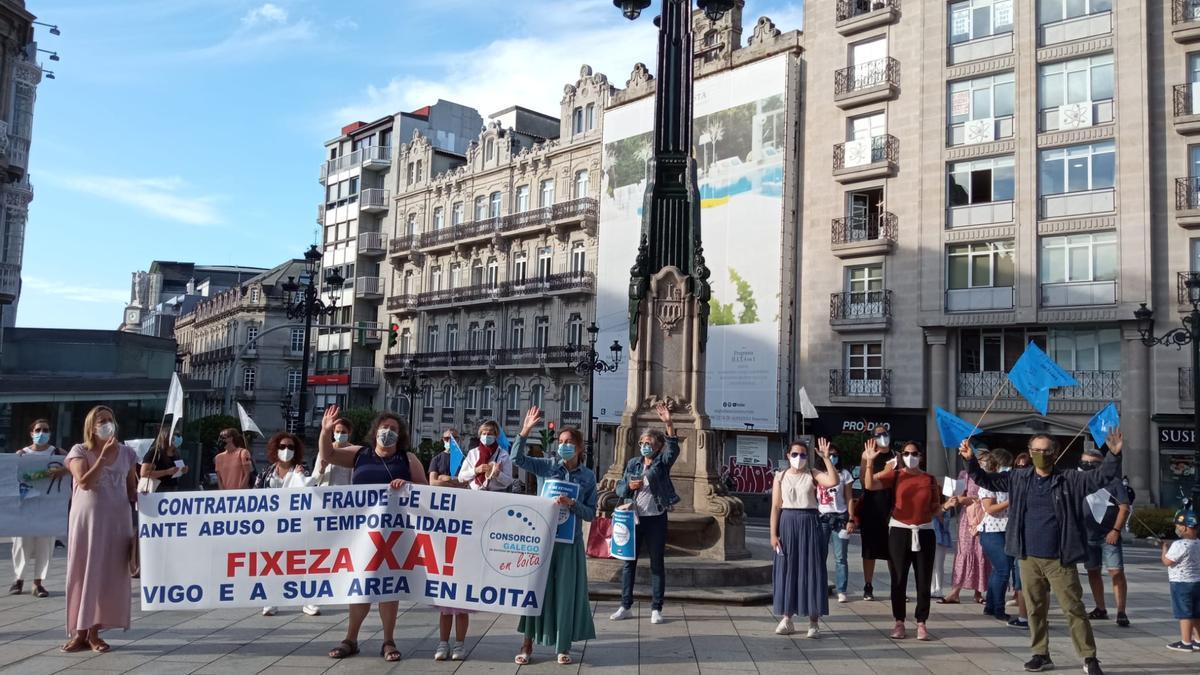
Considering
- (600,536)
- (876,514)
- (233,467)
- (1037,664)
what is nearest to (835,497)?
(876,514)

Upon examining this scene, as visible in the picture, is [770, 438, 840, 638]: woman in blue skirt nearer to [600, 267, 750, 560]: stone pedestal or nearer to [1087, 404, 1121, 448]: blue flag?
[600, 267, 750, 560]: stone pedestal

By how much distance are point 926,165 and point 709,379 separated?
493 inches

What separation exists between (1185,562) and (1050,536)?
252 cm

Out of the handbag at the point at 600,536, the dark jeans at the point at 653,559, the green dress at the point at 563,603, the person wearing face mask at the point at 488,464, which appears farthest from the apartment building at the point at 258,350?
the green dress at the point at 563,603

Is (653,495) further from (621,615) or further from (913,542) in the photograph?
(913,542)

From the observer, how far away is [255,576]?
8.08 m

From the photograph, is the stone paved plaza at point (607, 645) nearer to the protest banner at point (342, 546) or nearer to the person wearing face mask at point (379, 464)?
the person wearing face mask at point (379, 464)

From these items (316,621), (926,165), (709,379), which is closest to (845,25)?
(926,165)

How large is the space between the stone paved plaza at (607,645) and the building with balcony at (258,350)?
188 feet

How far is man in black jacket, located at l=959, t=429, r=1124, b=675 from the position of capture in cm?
765

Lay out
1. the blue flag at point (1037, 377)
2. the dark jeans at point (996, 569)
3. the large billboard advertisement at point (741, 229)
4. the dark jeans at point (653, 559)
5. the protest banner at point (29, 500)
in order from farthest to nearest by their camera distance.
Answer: the large billboard advertisement at point (741, 229) → the blue flag at point (1037, 377) → the protest banner at point (29, 500) → the dark jeans at point (996, 569) → the dark jeans at point (653, 559)

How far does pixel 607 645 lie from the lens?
8516mm

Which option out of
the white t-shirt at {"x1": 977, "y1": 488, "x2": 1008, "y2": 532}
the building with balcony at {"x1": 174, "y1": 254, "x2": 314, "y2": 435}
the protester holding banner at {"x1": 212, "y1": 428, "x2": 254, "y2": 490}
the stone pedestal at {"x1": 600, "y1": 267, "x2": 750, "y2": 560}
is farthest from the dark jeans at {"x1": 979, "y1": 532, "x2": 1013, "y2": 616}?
the building with balcony at {"x1": 174, "y1": 254, "x2": 314, "y2": 435}

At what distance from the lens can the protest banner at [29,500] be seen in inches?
420
